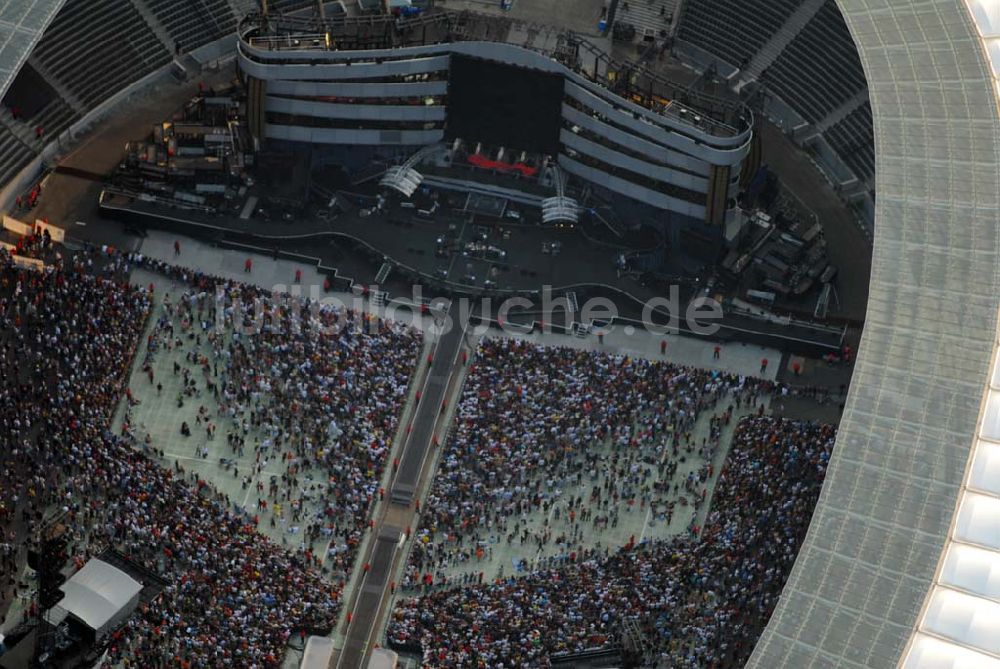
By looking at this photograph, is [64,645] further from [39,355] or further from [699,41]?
[699,41]

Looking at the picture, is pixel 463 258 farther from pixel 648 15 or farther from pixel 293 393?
pixel 648 15

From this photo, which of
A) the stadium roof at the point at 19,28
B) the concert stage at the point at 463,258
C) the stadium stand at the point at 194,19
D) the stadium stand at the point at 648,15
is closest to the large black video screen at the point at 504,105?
the concert stage at the point at 463,258

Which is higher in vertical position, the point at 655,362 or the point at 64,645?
the point at 655,362

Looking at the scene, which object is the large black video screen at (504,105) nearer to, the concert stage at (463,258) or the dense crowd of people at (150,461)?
the concert stage at (463,258)

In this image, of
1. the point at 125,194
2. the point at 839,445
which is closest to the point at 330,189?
the point at 125,194

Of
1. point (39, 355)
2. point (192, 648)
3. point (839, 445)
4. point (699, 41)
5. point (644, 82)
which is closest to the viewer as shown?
point (839, 445)

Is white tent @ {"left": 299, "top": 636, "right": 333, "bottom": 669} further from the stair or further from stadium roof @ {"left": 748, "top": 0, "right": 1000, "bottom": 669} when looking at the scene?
the stair

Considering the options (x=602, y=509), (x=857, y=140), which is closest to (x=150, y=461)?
(x=602, y=509)
